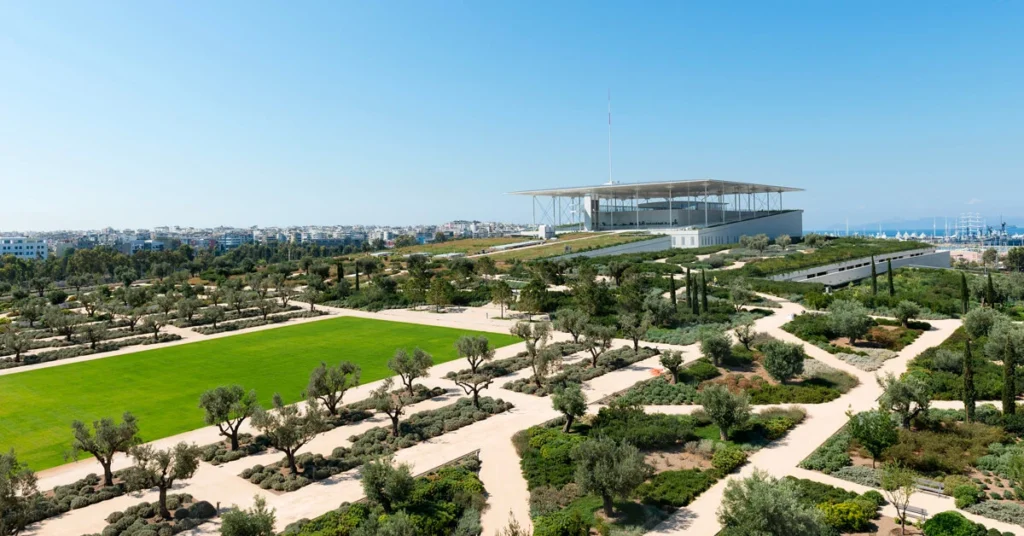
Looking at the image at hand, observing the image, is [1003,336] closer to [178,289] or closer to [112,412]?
[112,412]

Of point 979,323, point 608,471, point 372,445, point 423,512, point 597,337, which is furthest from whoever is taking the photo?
point 597,337

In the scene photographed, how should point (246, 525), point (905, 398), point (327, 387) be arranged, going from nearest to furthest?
point (246, 525)
point (905, 398)
point (327, 387)

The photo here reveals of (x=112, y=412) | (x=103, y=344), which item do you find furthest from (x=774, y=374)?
(x=103, y=344)

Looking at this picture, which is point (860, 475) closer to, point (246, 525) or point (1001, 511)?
point (1001, 511)

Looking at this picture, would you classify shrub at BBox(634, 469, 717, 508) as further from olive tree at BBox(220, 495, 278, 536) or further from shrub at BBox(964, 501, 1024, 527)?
olive tree at BBox(220, 495, 278, 536)

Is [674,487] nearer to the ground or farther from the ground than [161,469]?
nearer to the ground

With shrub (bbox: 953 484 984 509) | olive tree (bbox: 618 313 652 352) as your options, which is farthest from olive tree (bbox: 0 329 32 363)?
shrub (bbox: 953 484 984 509)

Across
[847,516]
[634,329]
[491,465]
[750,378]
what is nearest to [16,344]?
[491,465]
